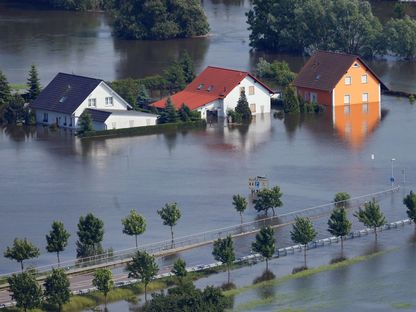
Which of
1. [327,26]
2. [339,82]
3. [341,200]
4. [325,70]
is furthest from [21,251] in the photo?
[327,26]

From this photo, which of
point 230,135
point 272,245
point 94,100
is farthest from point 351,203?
point 94,100

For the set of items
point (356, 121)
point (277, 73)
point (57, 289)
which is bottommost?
point (57, 289)

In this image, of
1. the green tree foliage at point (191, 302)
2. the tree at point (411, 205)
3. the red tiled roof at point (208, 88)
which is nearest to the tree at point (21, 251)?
the green tree foliage at point (191, 302)

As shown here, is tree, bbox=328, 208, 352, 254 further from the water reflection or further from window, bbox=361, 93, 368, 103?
window, bbox=361, 93, 368, 103

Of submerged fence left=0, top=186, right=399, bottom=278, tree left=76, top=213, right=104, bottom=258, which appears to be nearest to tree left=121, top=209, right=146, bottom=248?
submerged fence left=0, top=186, right=399, bottom=278

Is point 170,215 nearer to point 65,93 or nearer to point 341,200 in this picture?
point 341,200

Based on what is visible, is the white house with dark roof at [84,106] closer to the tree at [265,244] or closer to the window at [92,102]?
the window at [92,102]

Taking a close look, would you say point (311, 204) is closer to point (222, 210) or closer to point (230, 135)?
point (222, 210)
